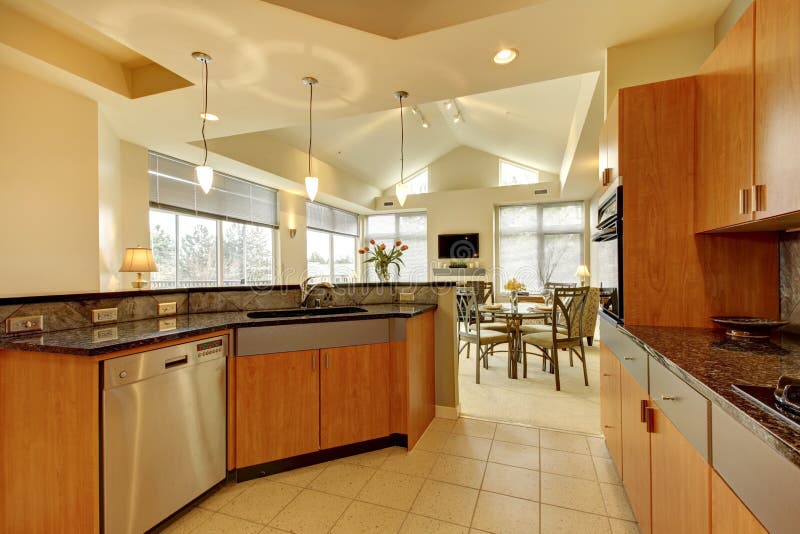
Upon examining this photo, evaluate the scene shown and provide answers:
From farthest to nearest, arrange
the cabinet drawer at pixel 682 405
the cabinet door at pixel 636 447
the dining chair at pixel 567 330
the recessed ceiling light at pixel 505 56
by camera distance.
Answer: the dining chair at pixel 567 330, the recessed ceiling light at pixel 505 56, the cabinet door at pixel 636 447, the cabinet drawer at pixel 682 405

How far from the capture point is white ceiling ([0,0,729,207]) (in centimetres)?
197

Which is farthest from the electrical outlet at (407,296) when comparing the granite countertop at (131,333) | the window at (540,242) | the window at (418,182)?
the window at (418,182)

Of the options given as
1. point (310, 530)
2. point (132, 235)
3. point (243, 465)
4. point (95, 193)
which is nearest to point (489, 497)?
point (310, 530)

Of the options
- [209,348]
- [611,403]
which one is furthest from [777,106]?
[209,348]

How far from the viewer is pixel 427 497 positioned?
1.82 metres

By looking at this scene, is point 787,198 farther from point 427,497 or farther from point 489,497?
point 427,497

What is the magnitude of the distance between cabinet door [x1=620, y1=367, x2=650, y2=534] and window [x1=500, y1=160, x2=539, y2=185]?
6.95 metres

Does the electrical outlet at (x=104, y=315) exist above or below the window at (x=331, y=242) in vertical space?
below

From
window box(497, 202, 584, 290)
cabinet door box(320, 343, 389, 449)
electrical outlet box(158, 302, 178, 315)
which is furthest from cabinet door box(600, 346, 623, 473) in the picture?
window box(497, 202, 584, 290)

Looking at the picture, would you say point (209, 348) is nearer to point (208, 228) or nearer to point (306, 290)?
point (306, 290)

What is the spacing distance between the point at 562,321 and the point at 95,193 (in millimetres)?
5430

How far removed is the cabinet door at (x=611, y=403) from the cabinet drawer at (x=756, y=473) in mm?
1109

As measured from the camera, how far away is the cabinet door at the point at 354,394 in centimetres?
213

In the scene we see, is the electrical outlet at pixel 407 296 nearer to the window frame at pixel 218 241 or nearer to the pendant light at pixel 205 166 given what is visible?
the pendant light at pixel 205 166
